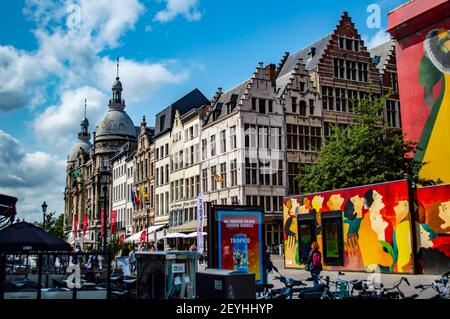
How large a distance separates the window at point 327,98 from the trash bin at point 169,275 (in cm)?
3754

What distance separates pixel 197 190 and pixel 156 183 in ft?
39.7

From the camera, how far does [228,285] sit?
29.3 feet

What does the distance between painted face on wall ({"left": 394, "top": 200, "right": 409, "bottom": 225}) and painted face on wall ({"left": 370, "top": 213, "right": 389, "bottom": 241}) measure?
684 millimetres

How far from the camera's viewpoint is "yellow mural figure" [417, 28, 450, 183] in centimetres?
3334

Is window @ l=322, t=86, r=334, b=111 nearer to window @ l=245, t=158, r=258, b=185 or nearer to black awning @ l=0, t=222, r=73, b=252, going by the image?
window @ l=245, t=158, r=258, b=185

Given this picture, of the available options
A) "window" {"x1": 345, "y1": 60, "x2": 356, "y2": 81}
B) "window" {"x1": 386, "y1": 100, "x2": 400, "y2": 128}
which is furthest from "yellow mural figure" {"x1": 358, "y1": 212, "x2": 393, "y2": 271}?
"window" {"x1": 386, "y1": 100, "x2": 400, "y2": 128}

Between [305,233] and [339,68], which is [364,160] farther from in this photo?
[339,68]

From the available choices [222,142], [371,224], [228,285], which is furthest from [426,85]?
[228,285]

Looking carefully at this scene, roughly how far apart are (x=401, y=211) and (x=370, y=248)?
2.44m

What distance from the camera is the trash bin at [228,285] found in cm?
894

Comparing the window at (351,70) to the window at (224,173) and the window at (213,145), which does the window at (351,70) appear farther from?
the window at (224,173)

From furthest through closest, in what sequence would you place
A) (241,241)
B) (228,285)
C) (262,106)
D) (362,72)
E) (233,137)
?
(362,72) → (262,106) → (233,137) → (241,241) → (228,285)

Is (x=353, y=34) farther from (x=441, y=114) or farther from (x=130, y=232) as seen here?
(x=130, y=232)
